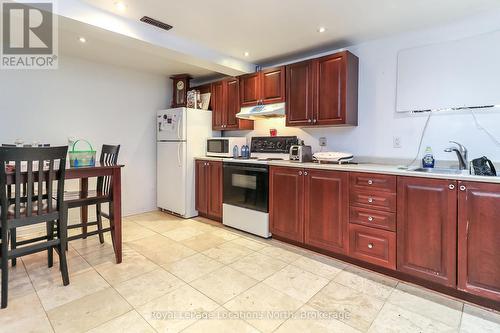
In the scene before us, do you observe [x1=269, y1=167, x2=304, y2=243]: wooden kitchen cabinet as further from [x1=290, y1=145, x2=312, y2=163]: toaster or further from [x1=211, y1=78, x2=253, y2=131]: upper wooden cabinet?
[x1=211, y1=78, x2=253, y2=131]: upper wooden cabinet

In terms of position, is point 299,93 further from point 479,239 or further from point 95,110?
point 95,110

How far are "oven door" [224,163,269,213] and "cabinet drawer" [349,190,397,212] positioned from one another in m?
1.07

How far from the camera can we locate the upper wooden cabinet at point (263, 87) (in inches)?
135

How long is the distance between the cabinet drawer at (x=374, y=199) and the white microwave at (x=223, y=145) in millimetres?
→ 1965

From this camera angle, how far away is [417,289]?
219 cm

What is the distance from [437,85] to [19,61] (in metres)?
4.66

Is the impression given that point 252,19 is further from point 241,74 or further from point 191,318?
point 191,318

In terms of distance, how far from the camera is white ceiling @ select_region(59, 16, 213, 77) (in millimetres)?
2443

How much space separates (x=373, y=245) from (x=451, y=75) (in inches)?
68.9

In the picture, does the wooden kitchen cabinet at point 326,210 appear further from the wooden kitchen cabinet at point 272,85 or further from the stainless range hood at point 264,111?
the wooden kitchen cabinet at point 272,85

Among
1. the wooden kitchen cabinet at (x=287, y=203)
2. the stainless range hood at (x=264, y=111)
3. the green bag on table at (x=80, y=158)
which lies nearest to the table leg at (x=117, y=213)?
the green bag on table at (x=80, y=158)

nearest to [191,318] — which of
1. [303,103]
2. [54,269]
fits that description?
[54,269]

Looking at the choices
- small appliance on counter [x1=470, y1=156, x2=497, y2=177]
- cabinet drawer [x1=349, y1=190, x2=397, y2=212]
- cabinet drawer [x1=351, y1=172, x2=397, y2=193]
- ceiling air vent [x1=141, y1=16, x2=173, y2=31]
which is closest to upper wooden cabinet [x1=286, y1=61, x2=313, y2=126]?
cabinet drawer [x1=351, y1=172, x2=397, y2=193]

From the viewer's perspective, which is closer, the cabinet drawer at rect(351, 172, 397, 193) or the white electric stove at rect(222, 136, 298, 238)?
the cabinet drawer at rect(351, 172, 397, 193)
